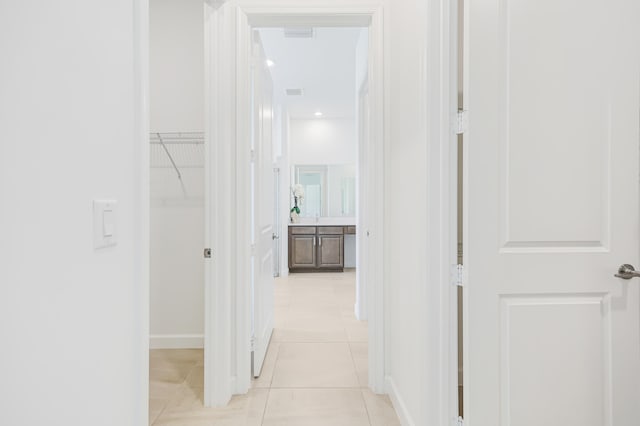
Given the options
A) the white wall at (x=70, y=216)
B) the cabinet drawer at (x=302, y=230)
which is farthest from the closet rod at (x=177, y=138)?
the cabinet drawer at (x=302, y=230)

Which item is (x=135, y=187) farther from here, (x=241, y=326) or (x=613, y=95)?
(x=613, y=95)

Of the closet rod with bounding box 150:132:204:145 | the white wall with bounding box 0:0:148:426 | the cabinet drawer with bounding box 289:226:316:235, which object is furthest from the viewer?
the cabinet drawer with bounding box 289:226:316:235

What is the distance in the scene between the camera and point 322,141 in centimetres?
728

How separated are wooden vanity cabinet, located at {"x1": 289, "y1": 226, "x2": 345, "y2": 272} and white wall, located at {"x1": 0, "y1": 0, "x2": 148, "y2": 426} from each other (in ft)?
18.1

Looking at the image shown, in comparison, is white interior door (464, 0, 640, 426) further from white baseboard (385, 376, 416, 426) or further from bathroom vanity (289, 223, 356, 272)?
bathroom vanity (289, 223, 356, 272)

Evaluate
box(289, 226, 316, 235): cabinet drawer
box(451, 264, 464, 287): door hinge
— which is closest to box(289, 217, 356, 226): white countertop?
box(289, 226, 316, 235): cabinet drawer

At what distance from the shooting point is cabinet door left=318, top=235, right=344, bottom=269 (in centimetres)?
664

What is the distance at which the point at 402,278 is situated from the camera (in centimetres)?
214

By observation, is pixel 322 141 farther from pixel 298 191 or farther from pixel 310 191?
pixel 298 191

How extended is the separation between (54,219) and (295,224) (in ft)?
19.8

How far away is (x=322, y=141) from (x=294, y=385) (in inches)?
211

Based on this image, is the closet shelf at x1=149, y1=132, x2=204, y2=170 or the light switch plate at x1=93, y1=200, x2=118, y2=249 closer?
the light switch plate at x1=93, y1=200, x2=118, y2=249

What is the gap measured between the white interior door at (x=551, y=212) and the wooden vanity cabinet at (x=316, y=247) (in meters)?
5.11

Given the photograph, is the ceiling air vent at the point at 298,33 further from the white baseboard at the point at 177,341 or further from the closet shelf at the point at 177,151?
the white baseboard at the point at 177,341
